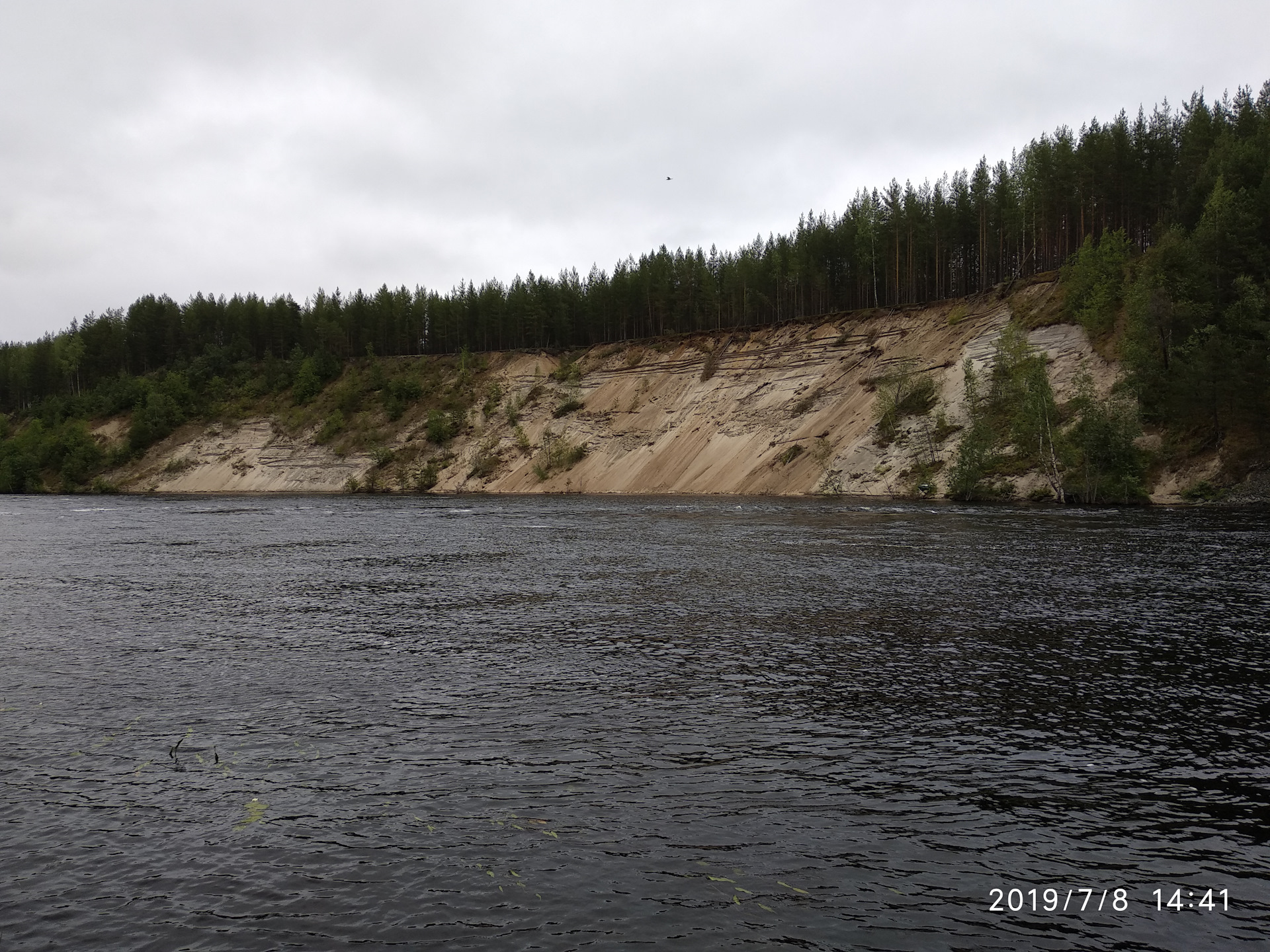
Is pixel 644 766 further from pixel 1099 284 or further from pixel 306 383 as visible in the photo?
pixel 306 383

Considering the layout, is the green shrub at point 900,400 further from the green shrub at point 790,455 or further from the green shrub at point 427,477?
the green shrub at point 427,477

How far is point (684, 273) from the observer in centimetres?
13450

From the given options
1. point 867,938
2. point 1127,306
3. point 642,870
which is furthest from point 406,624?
point 1127,306

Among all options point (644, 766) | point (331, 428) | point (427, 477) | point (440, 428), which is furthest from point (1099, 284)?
point (331, 428)

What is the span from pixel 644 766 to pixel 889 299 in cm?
10951

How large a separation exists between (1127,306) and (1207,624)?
59.5 m

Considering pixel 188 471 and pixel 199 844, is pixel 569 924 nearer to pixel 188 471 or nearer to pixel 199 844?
pixel 199 844

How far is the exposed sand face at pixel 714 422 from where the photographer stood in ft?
266

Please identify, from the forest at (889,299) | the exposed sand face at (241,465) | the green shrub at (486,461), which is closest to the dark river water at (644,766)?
the forest at (889,299)

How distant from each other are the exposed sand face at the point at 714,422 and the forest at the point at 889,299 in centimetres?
678

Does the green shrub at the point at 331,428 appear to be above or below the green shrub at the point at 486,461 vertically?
above

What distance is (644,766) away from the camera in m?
11.2

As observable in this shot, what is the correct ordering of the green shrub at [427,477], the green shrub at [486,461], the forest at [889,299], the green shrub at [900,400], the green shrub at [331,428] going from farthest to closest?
the green shrub at [331,428] < the green shrub at [427,477] < the green shrub at [486,461] < the green shrub at [900,400] < the forest at [889,299]

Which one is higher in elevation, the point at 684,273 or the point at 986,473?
the point at 684,273
